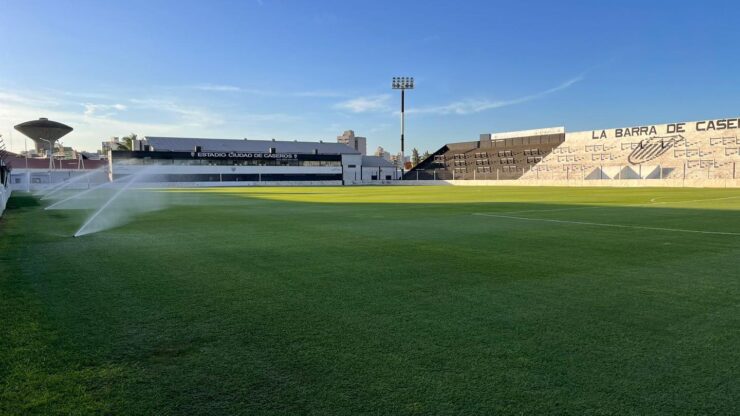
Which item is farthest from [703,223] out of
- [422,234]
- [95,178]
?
[95,178]

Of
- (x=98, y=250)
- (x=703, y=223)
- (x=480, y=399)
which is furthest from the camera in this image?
(x=703, y=223)

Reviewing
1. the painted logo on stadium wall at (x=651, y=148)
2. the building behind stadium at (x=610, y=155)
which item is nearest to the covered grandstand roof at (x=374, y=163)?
the building behind stadium at (x=610, y=155)

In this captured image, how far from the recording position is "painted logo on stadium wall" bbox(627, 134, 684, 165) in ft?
207

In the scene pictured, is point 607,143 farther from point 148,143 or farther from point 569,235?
point 148,143

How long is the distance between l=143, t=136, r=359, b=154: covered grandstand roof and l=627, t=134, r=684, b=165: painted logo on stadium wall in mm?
57270

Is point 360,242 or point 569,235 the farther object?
point 569,235

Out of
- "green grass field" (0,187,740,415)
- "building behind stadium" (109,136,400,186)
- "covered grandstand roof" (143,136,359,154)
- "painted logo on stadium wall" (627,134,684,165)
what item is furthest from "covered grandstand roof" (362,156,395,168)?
"green grass field" (0,187,740,415)

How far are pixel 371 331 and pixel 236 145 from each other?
9875 centimetres

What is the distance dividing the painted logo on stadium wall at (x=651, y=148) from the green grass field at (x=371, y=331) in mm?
63540

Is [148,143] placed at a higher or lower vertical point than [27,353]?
higher

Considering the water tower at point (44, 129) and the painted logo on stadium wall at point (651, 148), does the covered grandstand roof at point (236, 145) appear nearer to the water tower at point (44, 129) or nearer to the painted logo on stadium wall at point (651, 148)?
the water tower at point (44, 129)

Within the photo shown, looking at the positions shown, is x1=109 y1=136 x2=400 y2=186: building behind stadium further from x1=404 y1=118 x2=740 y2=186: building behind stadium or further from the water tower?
x1=404 y1=118 x2=740 y2=186: building behind stadium

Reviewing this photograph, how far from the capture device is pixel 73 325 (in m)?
4.34

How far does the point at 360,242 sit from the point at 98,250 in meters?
4.89
